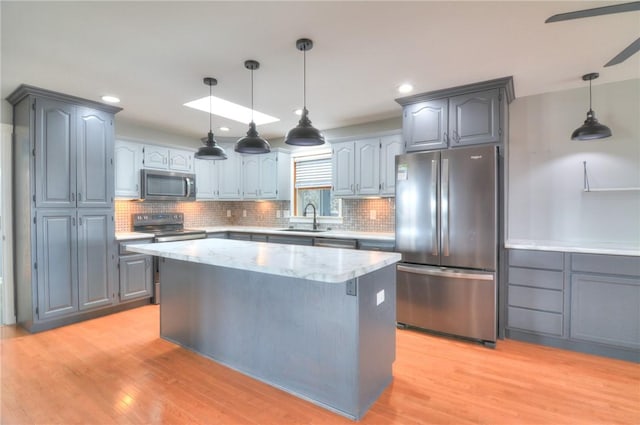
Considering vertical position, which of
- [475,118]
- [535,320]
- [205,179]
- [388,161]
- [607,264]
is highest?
[475,118]

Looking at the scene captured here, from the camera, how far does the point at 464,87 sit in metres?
3.12

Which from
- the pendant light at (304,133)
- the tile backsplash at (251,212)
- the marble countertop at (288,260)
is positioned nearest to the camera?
the marble countertop at (288,260)

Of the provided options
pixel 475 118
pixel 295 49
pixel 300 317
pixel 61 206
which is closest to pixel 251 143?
pixel 295 49

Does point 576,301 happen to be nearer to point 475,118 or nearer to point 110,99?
point 475,118

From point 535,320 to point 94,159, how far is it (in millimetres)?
5019

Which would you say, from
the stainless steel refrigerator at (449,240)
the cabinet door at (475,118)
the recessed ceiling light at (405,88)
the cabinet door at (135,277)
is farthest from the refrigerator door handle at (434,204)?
the cabinet door at (135,277)

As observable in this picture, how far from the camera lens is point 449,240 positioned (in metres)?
3.16

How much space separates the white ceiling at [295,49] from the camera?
6.40ft

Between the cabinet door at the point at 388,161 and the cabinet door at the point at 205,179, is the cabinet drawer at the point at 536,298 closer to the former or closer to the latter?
the cabinet door at the point at 388,161

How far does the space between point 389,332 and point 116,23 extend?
2.84 metres

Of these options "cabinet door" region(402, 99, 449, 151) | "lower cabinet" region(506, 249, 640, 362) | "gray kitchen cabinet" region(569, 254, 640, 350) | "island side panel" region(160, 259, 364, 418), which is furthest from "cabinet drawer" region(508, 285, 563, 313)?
"island side panel" region(160, 259, 364, 418)

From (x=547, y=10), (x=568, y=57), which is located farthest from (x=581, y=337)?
(x=547, y=10)

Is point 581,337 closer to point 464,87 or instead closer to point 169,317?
point 464,87

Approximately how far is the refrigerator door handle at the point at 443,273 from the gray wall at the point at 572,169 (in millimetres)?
876
